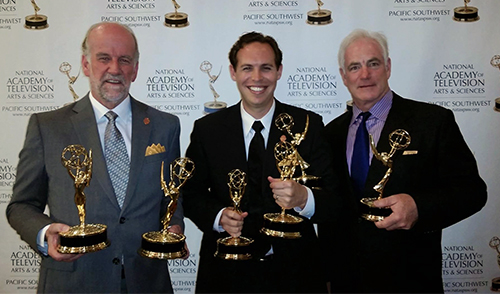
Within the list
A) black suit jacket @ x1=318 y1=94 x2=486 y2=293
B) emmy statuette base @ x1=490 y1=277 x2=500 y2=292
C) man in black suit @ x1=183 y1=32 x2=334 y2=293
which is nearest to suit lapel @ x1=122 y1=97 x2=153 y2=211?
man in black suit @ x1=183 y1=32 x2=334 y2=293

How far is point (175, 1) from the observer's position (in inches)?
148

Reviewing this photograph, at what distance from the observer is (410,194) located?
2.71 m

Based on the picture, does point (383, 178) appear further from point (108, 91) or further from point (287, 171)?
point (108, 91)

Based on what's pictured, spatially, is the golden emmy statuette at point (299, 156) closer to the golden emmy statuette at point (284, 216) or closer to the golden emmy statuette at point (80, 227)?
the golden emmy statuette at point (284, 216)

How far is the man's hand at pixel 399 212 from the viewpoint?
2459 millimetres

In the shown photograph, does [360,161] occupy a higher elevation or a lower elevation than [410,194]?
higher

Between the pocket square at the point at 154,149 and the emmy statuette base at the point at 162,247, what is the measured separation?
→ 52 cm

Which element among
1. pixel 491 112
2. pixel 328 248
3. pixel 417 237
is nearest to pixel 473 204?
pixel 417 237

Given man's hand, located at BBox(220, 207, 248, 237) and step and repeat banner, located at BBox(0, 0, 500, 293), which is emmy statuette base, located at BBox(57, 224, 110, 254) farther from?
step and repeat banner, located at BBox(0, 0, 500, 293)

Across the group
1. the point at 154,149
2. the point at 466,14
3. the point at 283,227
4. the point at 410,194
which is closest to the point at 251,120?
the point at 154,149

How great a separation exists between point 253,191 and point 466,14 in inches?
94.9

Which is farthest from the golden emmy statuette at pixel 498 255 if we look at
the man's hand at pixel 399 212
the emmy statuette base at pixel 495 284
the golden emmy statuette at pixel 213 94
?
the golden emmy statuette at pixel 213 94

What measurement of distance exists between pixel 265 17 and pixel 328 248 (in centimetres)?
193

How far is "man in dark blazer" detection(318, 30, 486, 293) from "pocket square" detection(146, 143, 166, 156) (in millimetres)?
1151
